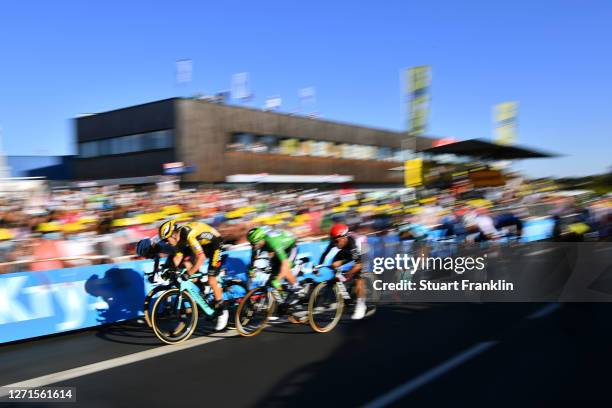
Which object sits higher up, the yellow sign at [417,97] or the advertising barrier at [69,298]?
the yellow sign at [417,97]

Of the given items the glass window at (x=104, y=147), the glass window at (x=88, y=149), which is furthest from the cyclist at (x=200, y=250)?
the glass window at (x=88, y=149)

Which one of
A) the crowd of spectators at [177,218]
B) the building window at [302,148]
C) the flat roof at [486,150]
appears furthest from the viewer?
the building window at [302,148]

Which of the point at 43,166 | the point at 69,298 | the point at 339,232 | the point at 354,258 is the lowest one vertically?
the point at 69,298

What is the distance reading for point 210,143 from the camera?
33094 mm

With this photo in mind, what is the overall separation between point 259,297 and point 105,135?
32311 mm

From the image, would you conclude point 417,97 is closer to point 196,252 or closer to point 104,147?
point 196,252

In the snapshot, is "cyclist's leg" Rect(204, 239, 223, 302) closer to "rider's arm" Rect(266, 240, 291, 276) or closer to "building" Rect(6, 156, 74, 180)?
"rider's arm" Rect(266, 240, 291, 276)

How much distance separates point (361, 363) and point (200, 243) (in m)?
2.97

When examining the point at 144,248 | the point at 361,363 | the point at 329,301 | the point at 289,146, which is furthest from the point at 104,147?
the point at 361,363

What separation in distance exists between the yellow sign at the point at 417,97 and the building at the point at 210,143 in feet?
26.1

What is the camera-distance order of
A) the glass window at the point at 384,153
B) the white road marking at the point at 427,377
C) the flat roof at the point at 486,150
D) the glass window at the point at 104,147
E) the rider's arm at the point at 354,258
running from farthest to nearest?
the glass window at the point at 384,153
the glass window at the point at 104,147
the flat roof at the point at 486,150
the rider's arm at the point at 354,258
the white road marking at the point at 427,377

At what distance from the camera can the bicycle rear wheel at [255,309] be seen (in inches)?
290

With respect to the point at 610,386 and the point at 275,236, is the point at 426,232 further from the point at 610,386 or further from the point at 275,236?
the point at 610,386

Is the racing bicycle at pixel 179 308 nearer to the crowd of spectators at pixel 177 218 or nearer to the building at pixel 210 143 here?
the crowd of spectators at pixel 177 218
